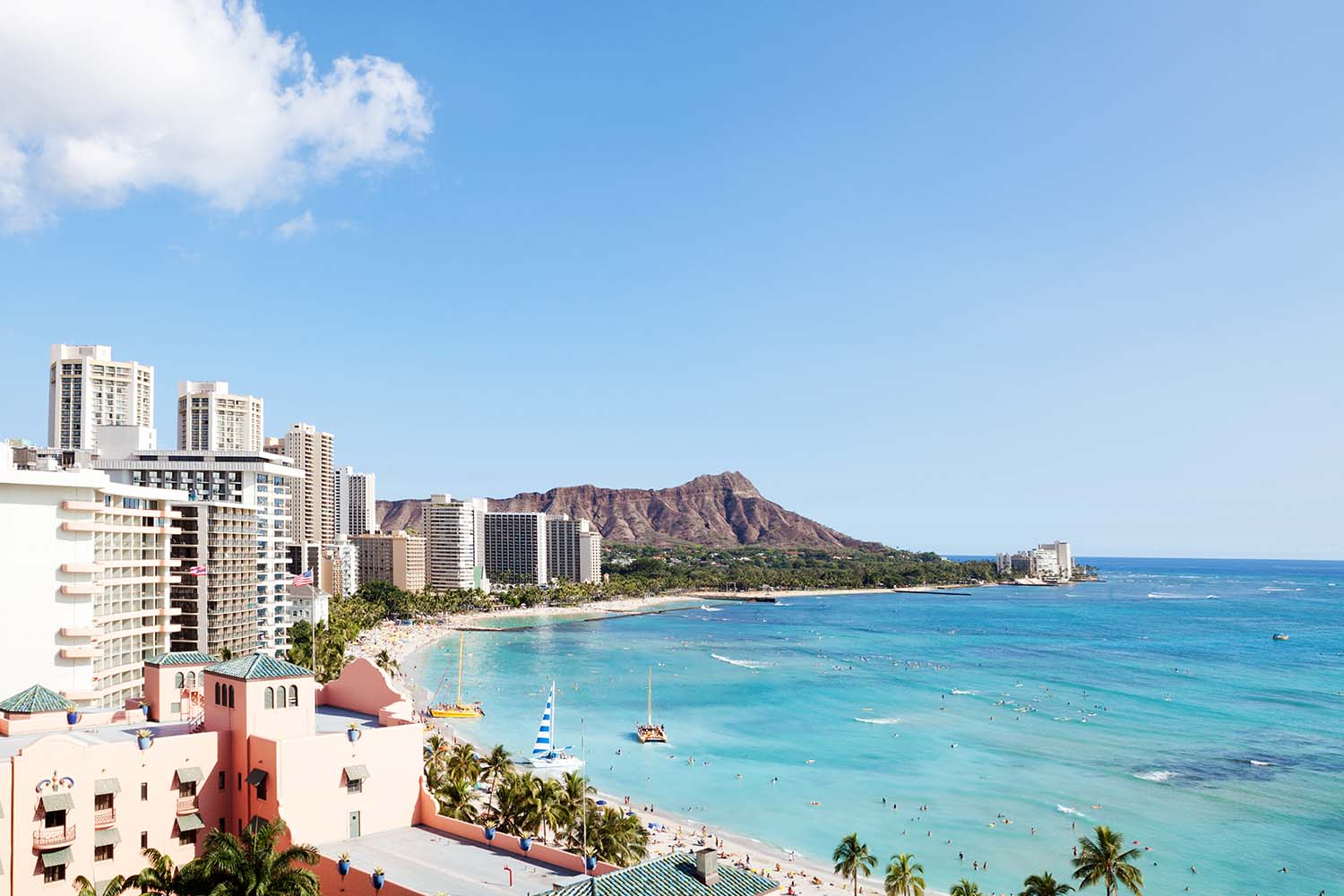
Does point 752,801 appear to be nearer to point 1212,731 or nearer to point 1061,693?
point 1212,731

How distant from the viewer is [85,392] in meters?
138

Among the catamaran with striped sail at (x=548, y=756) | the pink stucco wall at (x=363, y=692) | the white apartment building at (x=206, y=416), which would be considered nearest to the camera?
the pink stucco wall at (x=363, y=692)

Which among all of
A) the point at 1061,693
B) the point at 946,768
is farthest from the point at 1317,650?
the point at 946,768

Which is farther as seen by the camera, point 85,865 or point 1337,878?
point 1337,878

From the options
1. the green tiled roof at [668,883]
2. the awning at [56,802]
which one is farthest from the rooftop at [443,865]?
the awning at [56,802]

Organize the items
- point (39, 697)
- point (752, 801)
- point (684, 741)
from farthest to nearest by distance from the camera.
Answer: point (684, 741), point (752, 801), point (39, 697)

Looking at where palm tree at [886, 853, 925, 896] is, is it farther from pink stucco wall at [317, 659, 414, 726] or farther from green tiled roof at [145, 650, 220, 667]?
green tiled roof at [145, 650, 220, 667]

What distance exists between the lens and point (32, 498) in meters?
48.3

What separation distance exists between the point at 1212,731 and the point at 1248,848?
34860mm

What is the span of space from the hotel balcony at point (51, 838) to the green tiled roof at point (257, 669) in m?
5.50

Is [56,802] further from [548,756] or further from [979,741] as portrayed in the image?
[979,741]

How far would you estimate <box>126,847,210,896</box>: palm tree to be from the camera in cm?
2172

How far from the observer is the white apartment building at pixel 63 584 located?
47719mm

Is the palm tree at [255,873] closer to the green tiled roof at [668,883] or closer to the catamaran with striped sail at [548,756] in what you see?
the green tiled roof at [668,883]
